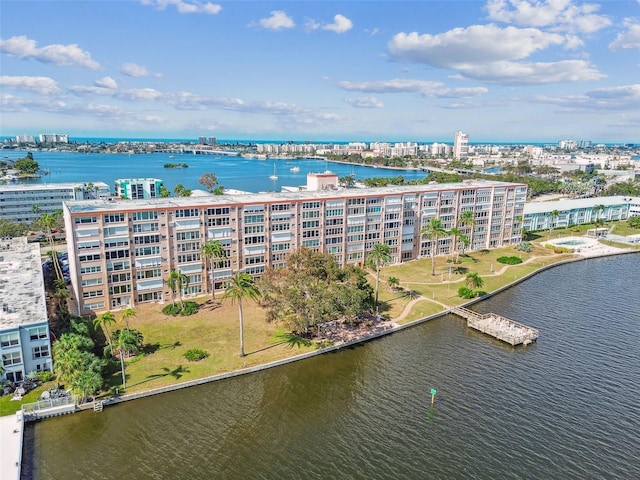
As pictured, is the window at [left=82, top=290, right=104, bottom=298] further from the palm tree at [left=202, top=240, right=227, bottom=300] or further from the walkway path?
the walkway path

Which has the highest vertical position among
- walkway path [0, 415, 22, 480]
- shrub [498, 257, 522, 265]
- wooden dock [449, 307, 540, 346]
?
shrub [498, 257, 522, 265]

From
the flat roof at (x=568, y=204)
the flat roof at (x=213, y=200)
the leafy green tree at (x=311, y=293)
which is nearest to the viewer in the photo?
the leafy green tree at (x=311, y=293)

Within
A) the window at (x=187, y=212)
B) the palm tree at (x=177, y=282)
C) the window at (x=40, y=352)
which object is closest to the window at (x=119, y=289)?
the palm tree at (x=177, y=282)

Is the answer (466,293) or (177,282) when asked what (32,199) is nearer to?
(177,282)

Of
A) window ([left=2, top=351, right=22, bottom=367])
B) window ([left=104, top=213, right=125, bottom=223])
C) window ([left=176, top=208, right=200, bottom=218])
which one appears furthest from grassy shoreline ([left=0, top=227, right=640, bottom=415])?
window ([left=176, top=208, right=200, bottom=218])

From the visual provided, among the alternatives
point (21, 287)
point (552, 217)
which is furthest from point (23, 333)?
point (552, 217)

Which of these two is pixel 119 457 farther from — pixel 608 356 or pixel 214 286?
pixel 608 356

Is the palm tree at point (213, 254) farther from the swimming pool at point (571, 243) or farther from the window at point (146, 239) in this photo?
the swimming pool at point (571, 243)

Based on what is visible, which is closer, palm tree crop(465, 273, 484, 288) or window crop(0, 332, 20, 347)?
window crop(0, 332, 20, 347)
